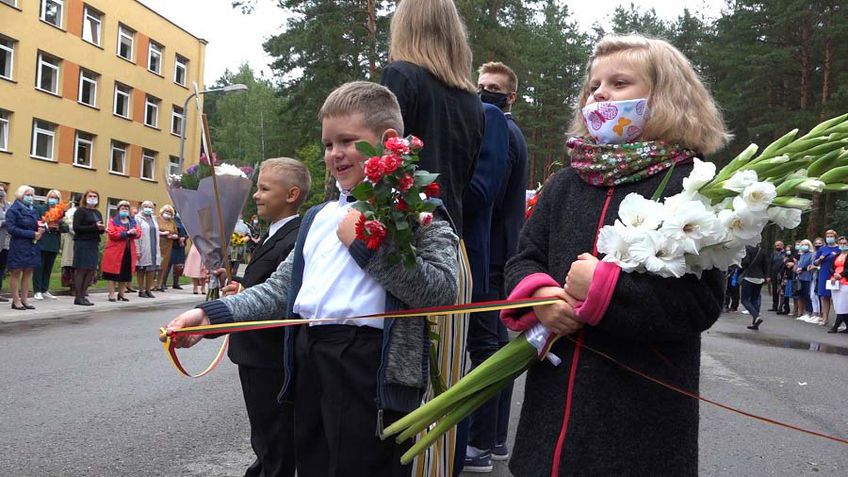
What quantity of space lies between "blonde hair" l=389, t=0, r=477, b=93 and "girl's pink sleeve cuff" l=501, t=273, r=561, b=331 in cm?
153

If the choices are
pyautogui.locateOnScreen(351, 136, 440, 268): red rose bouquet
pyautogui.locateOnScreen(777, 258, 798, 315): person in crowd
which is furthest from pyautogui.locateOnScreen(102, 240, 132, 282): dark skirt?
pyautogui.locateOnScreen(777, 258, 798, 315): person in crowd

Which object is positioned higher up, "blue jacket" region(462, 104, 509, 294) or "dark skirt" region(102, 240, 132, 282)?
"blue jacket" region(462, 104, 509, 294)

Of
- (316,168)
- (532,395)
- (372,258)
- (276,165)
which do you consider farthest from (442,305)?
(316,168)

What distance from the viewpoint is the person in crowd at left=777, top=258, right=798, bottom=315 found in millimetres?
21047

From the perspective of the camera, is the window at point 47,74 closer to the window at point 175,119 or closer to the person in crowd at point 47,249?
the window at point 175,119

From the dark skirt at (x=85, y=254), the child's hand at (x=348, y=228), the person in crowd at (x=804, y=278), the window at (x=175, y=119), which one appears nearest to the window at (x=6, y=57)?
the window at (x=175, y=119)

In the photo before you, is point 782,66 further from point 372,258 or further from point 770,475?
point 372,258

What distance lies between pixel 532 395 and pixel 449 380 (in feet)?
2.10

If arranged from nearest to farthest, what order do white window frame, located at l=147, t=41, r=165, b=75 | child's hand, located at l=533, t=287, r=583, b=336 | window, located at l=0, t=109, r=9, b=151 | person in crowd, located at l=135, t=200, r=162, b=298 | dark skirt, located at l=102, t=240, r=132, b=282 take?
child's hand, located at l=533, t=287, r=583, b=336 → dark skirt, located at l=102, t=240, r=132, b=282 → person in crowd, located at l=135, t=200, r=162, b=298 → window, located at l=0, t=109, r=9, b=151 → white window frame, located at l=147, t=41, r=165, b=75

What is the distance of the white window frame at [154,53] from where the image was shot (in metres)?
41.1

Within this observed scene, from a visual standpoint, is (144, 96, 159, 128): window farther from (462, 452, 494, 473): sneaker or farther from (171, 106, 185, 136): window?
(462, 452, 494, 473): sneaker

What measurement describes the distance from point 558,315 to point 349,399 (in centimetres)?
81

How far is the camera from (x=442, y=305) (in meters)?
2.46

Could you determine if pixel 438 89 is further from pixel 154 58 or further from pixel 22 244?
pixel 154 58
